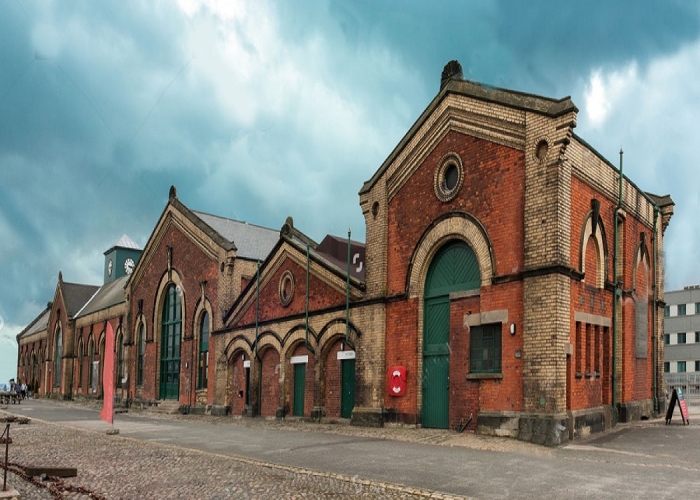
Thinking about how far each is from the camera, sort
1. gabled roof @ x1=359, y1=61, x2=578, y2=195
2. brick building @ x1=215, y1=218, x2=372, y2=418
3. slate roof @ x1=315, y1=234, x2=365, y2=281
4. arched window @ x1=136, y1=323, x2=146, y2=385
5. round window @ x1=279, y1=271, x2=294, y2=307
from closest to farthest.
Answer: gabled roof @ x1=359, y1=61, x2=578, y2=195, brick building @ x1=215, y1=218, x2=372, y2=418, round window @ x1=279, y1=271, x2=294, y2=307, slate roof @ x1=315, y1=234, x2=365, y2=281, arched window @ x1=136, y1=323, x2=146, y2=385

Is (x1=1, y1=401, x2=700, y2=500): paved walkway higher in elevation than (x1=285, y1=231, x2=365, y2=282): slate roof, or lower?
lower

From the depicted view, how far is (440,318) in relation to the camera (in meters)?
17.9

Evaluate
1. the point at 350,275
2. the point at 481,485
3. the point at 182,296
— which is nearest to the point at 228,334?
the point at 182,296

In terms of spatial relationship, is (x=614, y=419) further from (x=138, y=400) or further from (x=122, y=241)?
(x=122, y=241)

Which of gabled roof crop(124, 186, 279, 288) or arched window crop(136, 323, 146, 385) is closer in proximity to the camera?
gabled roof crop(124, 186, 279, 288)

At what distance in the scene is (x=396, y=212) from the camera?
778 inches

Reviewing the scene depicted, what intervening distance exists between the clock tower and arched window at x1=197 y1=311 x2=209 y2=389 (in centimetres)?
3098

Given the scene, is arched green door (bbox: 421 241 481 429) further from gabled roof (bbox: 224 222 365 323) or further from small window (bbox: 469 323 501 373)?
gabled roof (bbox: 224 222 365 323)

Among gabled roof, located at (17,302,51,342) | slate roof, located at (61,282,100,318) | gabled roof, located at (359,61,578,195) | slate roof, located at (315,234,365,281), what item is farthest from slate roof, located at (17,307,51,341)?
gabled roof, located at (359,61,578,195)

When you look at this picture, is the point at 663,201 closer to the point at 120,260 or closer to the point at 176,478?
the point at 176,478

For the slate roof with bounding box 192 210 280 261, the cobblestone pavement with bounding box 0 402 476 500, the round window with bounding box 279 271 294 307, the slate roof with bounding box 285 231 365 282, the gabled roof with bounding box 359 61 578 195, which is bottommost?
the cobblestone pavement with bounding box 0 402 476 500

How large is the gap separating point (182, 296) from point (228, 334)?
5.51 metres

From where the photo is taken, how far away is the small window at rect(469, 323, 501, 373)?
1597cm

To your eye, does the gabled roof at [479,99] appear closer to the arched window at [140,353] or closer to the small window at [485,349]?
the small window at [485,349]
